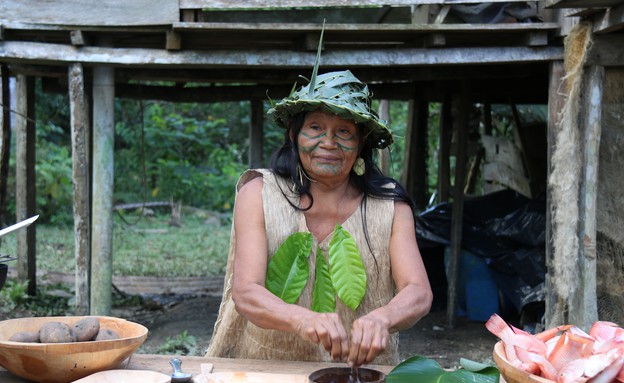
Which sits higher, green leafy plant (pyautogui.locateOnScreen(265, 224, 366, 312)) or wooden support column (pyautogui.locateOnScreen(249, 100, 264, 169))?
wooden support column (pyautogui.locateOnScreen(249, 100, 264, 169))

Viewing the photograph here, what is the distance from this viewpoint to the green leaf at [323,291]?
276cm

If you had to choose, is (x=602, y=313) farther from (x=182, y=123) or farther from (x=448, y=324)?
(x=182, y=123)

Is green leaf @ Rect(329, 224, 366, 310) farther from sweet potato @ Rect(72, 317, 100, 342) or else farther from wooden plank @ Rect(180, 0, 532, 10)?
wooden plank @ Rect(180, 0, 532, 10)

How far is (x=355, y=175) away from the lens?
299 cm

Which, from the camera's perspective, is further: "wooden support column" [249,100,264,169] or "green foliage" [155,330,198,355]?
"wooden support column" [249,100,264,169]

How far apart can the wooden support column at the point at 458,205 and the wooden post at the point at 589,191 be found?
2514 mm

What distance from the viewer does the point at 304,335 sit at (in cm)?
224

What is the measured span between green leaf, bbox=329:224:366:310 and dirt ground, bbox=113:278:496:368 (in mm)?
3736

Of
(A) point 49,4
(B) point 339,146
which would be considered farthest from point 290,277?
(A) point 49,4

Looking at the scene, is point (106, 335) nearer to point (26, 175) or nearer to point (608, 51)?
point (608, 51)

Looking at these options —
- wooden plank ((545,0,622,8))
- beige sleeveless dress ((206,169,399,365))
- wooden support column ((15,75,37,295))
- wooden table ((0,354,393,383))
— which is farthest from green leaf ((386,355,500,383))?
wooden support column ((15,75,37,295))

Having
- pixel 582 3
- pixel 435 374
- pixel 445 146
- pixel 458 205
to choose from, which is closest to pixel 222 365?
pixel 435 374

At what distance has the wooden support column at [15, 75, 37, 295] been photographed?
26.2 ft

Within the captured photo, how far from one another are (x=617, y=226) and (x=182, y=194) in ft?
38.7
